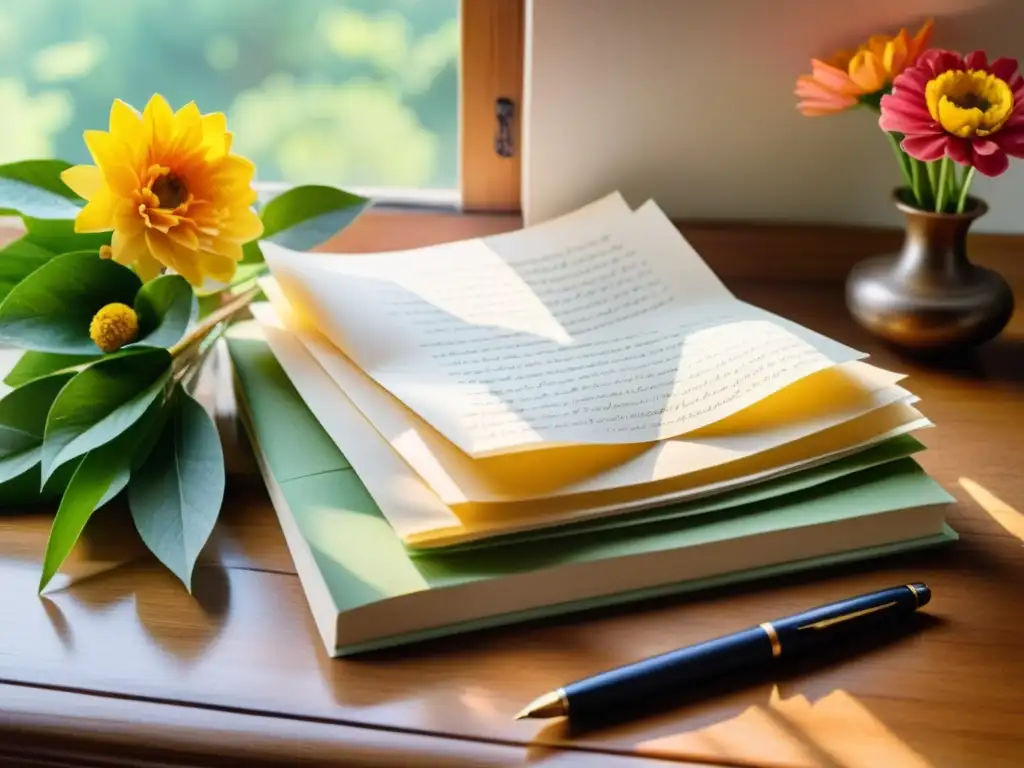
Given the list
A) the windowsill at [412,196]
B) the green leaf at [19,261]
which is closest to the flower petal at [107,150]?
the green leaf at [19,261]

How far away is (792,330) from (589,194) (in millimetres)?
278

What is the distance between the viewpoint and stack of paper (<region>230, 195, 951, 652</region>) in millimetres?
532

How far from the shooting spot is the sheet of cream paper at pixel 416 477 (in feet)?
1.74

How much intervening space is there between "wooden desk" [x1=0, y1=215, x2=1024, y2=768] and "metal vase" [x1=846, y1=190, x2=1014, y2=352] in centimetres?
22

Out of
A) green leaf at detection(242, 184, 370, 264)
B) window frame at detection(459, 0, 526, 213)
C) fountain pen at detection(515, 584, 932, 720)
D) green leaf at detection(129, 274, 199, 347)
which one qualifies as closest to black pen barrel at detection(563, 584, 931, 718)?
fountain pen at detection(515, 584, 932, 720)

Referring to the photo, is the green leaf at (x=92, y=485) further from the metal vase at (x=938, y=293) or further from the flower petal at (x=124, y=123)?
the metal vase at (x=938, y=293)

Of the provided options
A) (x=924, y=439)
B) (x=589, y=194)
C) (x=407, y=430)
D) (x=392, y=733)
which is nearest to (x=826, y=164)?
(x=589, y=194)

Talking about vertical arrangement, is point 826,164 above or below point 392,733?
above

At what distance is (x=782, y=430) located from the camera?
60 cm

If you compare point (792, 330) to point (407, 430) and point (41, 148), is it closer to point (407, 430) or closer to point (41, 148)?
point (407, 430)

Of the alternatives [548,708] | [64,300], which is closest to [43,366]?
[64,300]

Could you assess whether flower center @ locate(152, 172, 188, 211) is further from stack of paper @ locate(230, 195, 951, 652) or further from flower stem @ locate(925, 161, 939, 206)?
flower stem @ locate(925, 161, 939, 206)

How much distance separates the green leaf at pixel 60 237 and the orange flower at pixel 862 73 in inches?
19.9

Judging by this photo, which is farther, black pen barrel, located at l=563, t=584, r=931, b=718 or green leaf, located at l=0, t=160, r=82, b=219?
green leaf, located at l=0, t=160, r=82, b=219
